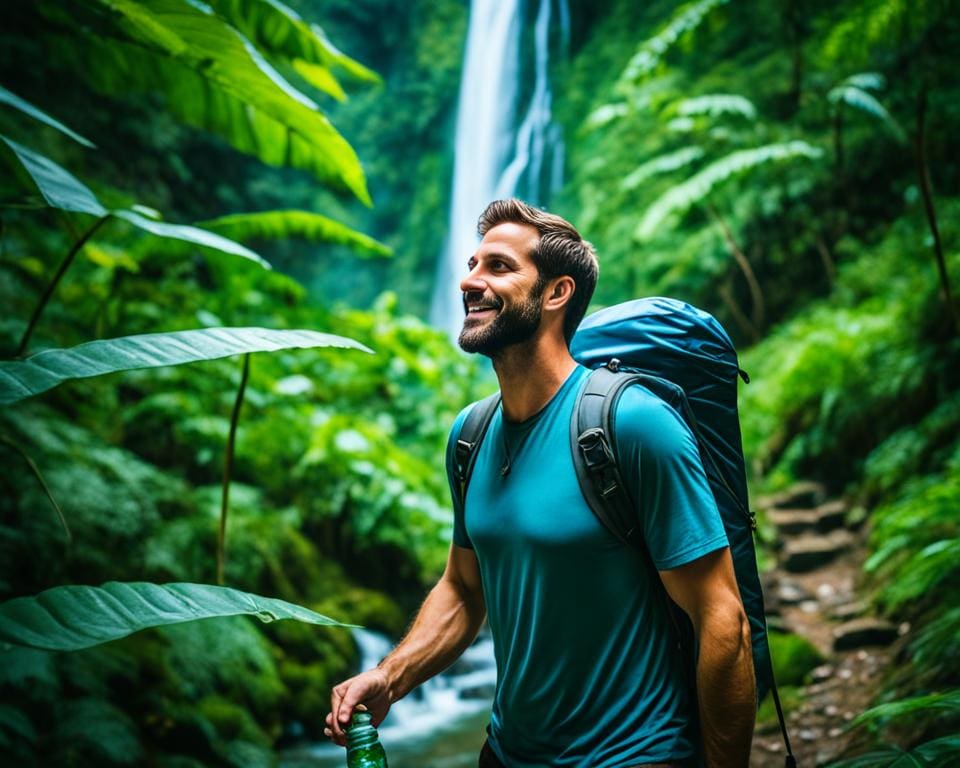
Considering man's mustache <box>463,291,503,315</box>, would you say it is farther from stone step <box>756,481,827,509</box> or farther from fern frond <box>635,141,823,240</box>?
fern frond <box>635,141,823,240</box>

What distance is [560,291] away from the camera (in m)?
1.99

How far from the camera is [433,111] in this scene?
23984 millimetres

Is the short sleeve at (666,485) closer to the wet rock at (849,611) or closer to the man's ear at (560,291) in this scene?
the man's ear at (560,291)

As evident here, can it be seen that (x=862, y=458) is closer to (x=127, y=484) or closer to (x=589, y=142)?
(x=127, y=484)

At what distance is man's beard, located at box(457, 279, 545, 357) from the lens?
1888mm

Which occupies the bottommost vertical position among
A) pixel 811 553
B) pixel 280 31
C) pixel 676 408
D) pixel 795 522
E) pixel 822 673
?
pixel 822 673

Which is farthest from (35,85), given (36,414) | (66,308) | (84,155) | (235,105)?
(235,105)

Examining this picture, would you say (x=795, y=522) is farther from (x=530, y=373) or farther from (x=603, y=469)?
(x=603, y=469)

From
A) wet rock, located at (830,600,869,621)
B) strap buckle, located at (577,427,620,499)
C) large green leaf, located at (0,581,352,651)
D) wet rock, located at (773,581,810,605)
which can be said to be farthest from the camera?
wet rock, located at (773,581,810,605)

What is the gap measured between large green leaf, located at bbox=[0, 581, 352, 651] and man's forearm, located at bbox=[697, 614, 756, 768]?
2.74 ft

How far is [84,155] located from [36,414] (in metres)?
9.67

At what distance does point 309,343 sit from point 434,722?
19.4 ft

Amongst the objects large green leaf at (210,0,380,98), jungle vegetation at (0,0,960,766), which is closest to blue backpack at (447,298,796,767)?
jungle vegetation at (0,0,960,766)

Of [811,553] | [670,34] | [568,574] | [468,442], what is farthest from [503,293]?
[670,34]
